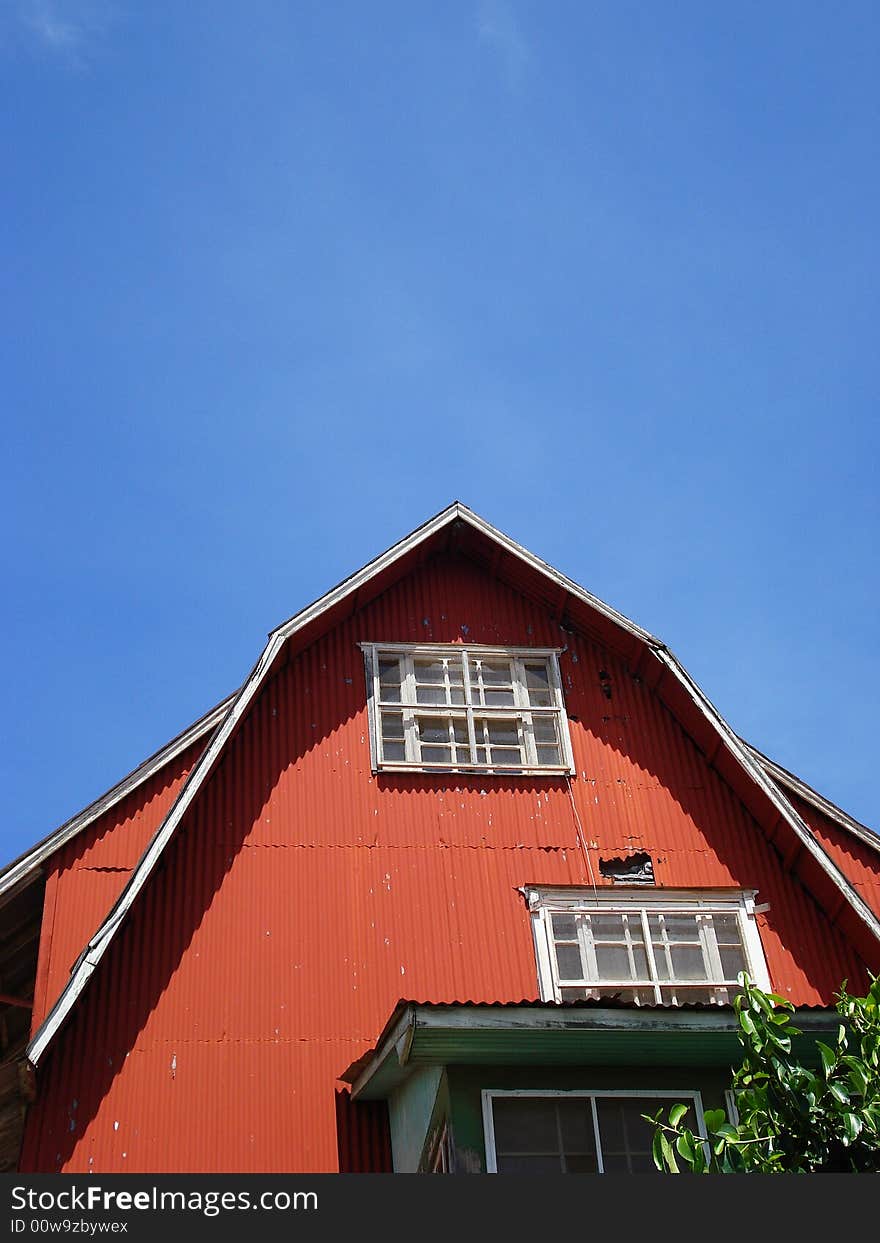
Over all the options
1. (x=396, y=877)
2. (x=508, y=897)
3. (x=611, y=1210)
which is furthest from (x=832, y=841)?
(x=611, y=1210)

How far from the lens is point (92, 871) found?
1389 centimetres

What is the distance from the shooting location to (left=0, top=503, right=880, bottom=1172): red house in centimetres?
1142

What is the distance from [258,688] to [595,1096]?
20.3ft

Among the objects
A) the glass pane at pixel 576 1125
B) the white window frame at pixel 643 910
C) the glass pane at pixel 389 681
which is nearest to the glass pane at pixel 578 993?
the white window frame at pixel 643 910

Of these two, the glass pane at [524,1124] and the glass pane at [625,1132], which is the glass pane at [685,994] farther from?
the glass pane at [524,1124]

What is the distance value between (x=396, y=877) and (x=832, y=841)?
535 cm

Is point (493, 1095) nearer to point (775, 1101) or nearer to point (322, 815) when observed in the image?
point (775, 1101)

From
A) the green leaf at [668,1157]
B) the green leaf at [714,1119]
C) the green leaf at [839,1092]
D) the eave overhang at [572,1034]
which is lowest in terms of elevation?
the green leaf at [668,1157]

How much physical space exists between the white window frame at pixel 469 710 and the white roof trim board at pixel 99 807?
187 centimetres

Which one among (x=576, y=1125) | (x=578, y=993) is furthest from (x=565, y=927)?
(x=576, y=1125)

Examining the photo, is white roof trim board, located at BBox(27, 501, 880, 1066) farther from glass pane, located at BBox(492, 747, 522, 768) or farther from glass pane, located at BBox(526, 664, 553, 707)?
glass pane, located at BBox(492, 747, 522, 768)

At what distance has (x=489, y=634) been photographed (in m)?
16.7

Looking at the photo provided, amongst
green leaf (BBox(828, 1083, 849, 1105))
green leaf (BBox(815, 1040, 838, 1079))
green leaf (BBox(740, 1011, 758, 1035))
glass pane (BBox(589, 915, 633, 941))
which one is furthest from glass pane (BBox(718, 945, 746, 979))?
green leaf (BBox(828, 1083, 849, 1105))

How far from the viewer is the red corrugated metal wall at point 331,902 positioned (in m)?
12.2
